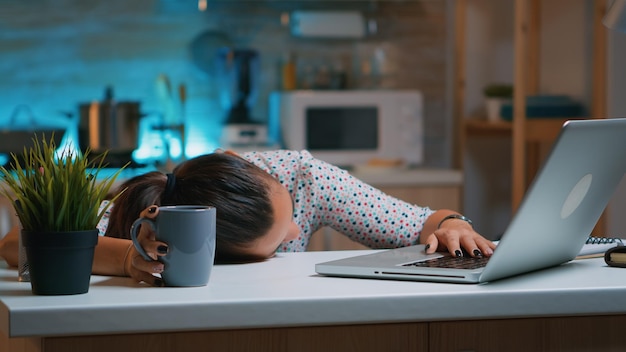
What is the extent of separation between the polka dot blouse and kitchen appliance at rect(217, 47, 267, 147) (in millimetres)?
Answer: 1796

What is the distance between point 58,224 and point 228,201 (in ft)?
1.09

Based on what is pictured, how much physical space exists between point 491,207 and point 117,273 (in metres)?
3.24

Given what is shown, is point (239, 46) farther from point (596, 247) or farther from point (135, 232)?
point (135, 232)

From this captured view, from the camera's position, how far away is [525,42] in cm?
340

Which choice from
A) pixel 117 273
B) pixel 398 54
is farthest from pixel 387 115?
pixel 117 273

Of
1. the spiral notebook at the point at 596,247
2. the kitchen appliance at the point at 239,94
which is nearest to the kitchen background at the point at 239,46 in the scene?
the kitchen appliance at the point at 239,94

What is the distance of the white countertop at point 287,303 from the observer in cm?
106

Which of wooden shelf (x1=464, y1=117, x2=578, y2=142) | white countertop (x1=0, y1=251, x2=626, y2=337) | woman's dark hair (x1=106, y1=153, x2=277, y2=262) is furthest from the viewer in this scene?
wooden shelf (x1=464, y1=117, x2=578, y2=142)

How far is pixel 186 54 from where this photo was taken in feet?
13.5

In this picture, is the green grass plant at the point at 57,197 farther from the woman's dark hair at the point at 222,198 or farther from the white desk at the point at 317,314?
the woman's dark hair at the point at 222,198

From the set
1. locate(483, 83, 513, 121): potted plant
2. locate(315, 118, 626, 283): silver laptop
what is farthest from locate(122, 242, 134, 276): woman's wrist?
locate(483, 83, 513, 121): potted plant

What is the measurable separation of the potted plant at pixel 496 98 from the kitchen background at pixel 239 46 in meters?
0.16

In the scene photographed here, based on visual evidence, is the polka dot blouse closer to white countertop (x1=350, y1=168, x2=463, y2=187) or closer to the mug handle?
the mug handle

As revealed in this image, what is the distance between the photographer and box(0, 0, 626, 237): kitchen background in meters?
3.98
